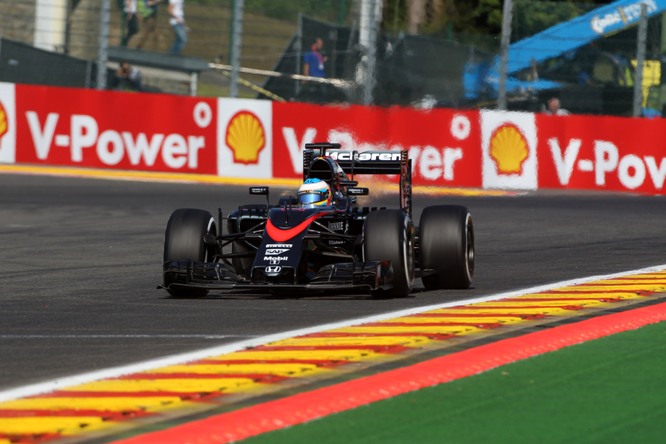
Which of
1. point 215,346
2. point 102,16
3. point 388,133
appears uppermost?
point 102,16

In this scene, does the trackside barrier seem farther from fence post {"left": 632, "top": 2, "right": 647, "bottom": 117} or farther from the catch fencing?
the catch fencing

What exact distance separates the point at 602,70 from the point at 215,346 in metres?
16.7

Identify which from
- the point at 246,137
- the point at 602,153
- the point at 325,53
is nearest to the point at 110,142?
the point at 246,137

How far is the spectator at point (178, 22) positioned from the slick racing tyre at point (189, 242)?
14.1 meters

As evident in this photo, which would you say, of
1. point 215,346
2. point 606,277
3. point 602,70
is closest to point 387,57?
point 602,70

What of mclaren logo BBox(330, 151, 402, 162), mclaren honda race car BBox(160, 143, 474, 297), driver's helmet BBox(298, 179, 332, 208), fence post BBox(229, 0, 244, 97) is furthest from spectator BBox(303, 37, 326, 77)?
driver's helmet BBox(298, 179, 332, 208)

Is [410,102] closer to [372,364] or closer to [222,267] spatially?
[222,267]

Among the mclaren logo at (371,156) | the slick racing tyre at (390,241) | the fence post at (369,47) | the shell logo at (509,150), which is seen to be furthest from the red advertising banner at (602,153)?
the slick racing tyre at (390,241)

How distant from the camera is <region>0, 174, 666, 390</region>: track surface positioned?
371 inches

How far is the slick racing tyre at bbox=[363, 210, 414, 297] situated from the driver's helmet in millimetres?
739

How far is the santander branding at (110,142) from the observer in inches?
987

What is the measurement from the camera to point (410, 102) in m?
25.4

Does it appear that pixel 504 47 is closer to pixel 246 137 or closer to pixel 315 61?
pixel 315 61

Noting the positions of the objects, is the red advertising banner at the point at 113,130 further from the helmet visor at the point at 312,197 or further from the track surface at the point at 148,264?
the helmet visor at the point at 312,197
